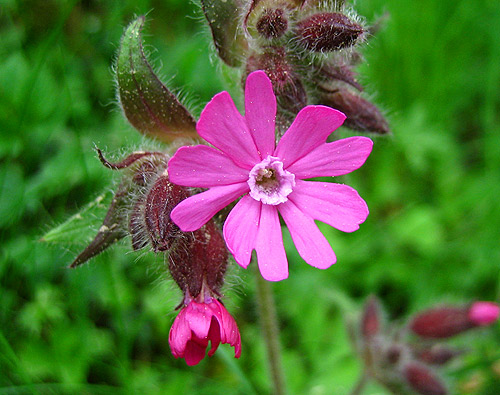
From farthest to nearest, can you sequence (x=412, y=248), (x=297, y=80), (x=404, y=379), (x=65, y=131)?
(x=412, y=248) → (x=65, y=131) → (x=404, y=379) → (x=297, y=80)

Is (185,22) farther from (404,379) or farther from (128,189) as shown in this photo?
(404,379)

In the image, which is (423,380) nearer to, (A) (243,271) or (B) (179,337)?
(A) (243,271)

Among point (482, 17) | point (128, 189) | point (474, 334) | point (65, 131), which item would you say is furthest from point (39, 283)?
point (482, 17)

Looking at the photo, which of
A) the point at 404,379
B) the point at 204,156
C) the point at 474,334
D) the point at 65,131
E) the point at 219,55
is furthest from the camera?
the point at 65,131

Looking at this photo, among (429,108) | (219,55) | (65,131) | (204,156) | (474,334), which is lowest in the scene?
(204,156)

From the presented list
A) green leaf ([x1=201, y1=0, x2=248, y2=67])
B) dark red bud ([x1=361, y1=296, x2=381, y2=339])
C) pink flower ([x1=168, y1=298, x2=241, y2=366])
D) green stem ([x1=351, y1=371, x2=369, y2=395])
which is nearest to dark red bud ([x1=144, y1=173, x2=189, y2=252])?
pink flower ([x1=168, y1=298, x2=241, y2=366])

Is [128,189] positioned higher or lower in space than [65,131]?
lower

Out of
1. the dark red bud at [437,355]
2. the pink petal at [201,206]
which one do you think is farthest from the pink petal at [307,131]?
the dark red bud at [437,355]
